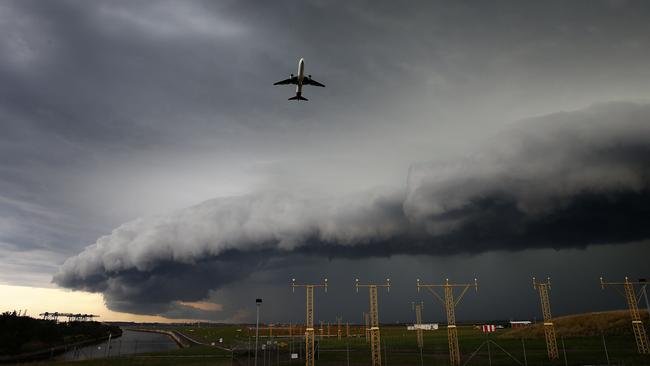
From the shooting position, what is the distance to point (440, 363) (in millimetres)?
64125

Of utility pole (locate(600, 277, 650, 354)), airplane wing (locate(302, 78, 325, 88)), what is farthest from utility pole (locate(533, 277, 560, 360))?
airplane wing (locate(302, 78, 325, 88))

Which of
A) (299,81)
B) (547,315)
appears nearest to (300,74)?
(299,81)

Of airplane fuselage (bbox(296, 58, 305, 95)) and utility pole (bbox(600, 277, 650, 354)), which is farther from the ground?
airplane fuselage (bbox(296, 58, 305, 95))

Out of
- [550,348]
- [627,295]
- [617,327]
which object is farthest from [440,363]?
[617,327]

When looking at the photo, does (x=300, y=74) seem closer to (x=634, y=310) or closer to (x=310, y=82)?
(x=310, y=82)

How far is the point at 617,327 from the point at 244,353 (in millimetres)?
95139

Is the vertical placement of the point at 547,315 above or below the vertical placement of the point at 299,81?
below

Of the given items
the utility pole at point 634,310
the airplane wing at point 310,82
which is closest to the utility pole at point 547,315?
the utility pole at point 634,310

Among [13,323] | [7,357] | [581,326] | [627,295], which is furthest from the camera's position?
[13,323]

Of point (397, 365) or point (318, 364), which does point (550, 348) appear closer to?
point (397, 365)

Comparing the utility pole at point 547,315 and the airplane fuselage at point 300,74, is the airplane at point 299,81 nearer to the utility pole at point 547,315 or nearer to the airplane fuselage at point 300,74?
the airplane fuselage at point 300,74

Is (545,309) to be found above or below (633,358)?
above

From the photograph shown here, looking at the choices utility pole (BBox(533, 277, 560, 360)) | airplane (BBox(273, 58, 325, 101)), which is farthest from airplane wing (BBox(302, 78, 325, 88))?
utility pole (BBox(533, 277, 560, 360))

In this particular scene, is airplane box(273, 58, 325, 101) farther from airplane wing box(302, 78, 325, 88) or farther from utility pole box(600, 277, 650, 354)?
utility pole box(600, 277, 650, 354)
